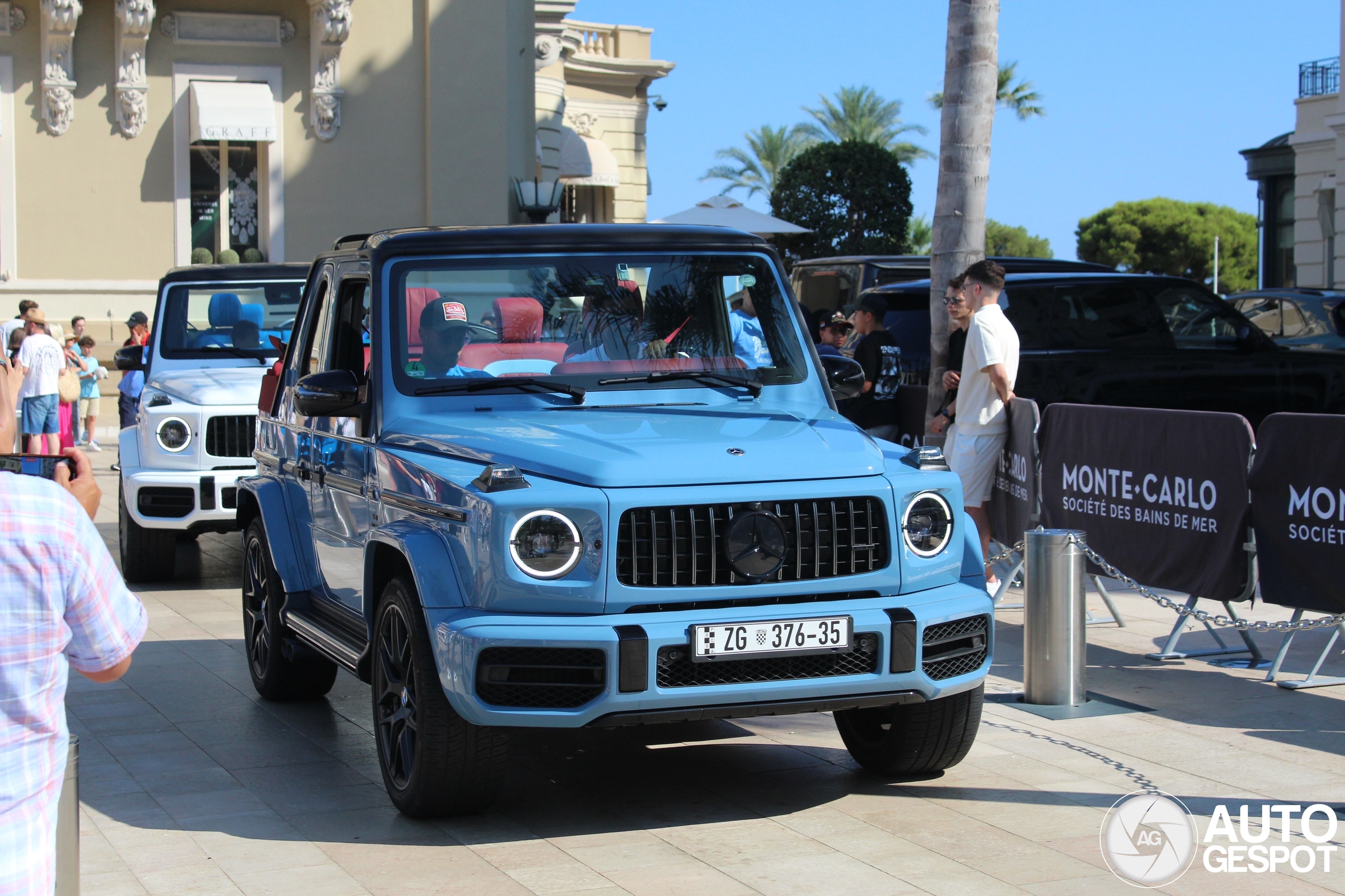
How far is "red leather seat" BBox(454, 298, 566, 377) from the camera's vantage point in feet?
18.8

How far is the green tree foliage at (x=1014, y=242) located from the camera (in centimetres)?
10306

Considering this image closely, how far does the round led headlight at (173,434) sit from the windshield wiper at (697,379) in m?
5.25

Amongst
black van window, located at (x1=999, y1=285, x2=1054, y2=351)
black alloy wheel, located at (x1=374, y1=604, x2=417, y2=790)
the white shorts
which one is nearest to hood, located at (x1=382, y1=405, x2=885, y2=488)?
black alloy wheel, located at (x1=374, y1=604, x2=417, y2=790)

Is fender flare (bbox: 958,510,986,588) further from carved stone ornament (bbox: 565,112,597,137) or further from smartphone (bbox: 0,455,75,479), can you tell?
carved stone ornament (bbox: 565,112,597,137)

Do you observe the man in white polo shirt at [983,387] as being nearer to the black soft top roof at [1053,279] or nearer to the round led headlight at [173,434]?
the black soft top roof at [1053,279]

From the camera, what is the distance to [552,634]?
454 cm

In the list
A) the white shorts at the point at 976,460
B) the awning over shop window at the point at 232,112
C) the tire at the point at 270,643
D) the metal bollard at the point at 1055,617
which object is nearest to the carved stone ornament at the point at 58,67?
the awning over shop window at the point at 232,112

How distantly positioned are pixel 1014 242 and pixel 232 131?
286 feet

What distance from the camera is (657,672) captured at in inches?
180

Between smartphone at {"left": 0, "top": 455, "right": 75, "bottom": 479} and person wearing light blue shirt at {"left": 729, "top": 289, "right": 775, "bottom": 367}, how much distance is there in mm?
3346

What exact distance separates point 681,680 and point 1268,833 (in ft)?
6.48

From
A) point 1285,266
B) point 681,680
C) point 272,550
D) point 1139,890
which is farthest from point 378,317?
Result: point 1285,266

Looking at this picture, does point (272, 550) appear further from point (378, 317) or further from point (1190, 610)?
point (1190, 610)

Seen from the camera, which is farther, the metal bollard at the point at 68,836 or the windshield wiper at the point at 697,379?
the windshield wiper at the point at 697,379
